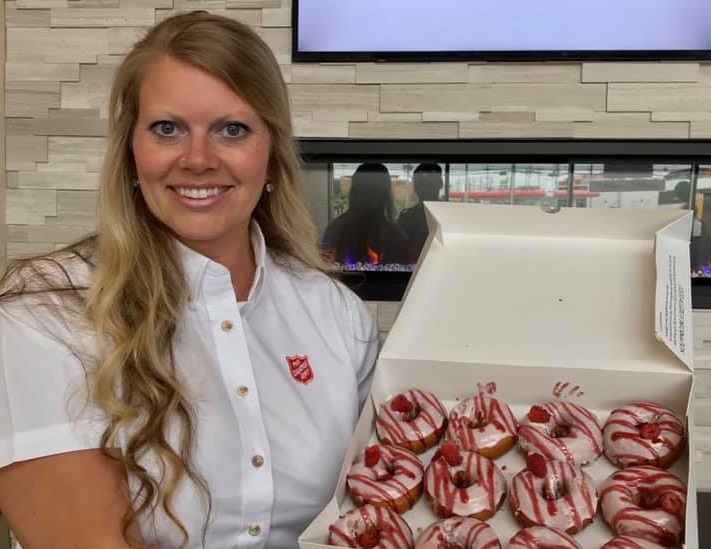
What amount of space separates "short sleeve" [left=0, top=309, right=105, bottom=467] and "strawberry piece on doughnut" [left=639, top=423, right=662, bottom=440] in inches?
26.3

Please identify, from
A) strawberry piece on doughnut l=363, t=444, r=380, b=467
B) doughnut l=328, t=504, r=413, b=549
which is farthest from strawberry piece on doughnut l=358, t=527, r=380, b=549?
strawberry piece on doughnut l=363, t=444, r=380, b=467

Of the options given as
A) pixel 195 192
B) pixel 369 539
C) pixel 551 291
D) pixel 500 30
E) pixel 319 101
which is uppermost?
pixel 500 30

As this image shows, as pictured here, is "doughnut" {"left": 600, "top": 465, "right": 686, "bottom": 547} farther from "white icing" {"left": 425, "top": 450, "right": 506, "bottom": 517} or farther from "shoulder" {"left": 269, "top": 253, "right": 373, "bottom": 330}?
"shoulder" {"left": 269, "top": 253, "right": 373, "bottom": 330}

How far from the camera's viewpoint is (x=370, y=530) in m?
0.85

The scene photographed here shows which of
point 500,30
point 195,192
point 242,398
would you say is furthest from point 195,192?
point 500,30

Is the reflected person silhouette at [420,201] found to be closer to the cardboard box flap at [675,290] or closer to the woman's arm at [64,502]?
the cardboard box flap at [675,290]

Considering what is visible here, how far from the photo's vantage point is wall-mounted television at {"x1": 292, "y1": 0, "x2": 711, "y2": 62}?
6.99ft

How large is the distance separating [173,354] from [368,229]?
150cm

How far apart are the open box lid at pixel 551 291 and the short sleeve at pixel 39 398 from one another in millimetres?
404

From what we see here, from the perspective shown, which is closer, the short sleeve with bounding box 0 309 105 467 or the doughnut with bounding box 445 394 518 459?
the short sleeve with bounding box 0 309 105 467

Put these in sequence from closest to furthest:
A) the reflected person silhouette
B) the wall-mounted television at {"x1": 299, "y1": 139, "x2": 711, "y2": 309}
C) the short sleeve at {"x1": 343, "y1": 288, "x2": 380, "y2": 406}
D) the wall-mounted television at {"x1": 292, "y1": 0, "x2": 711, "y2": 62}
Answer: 1. the short sleeve at {"x1": 343, "y1": 288, "x2": 380, "y2": 406}
2. the wall-mounted television at {"x1": 292, "y1": 0, "x2": 711, "y2": 62}
3. the wall-mounted television at {"x1": 299, "y1": 139, "x2": 711, "y2": 309}
4. the reflected person silhouette

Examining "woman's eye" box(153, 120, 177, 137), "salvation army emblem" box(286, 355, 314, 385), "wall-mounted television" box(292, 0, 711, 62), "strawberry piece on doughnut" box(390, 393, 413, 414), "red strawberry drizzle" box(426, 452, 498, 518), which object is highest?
"wall-mounted television" box(292, 0, 711, 62)

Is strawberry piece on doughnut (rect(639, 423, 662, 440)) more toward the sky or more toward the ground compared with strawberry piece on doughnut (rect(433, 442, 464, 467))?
more toward the sky

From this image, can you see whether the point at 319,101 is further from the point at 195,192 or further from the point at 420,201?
the point at 195,192
